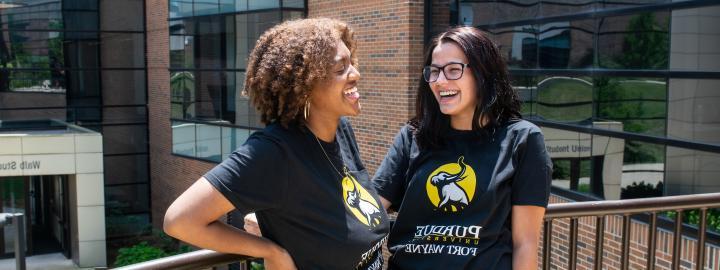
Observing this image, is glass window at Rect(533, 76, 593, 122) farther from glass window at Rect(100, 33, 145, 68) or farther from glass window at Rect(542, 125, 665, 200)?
glass window at Rect(100, 33, 145, 68)

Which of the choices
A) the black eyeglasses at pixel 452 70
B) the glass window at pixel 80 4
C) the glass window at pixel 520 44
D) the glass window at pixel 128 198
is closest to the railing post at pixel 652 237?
the black eyeglasses at pixel 452 70

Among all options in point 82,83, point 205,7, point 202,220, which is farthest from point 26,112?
point 202,220

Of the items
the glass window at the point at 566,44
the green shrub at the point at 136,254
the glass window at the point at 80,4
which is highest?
the glass window at the point at 80,4

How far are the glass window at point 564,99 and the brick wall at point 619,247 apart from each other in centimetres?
117

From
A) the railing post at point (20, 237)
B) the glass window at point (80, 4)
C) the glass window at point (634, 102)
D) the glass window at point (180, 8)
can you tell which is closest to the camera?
the railing post at point (20, 237)

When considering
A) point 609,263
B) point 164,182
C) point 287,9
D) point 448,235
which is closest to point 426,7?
point 287,9

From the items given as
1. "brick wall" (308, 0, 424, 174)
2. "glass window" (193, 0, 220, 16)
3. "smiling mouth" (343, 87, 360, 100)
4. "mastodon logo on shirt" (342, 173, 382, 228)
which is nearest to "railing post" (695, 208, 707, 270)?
"mastodon logo on shirt" (342, 173, 382, 228)

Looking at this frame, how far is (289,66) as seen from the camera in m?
1.92

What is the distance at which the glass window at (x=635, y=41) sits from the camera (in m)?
8.29

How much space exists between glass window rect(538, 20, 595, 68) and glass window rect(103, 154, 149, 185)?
1743 cm

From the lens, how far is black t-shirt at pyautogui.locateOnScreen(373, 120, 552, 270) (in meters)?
2.26

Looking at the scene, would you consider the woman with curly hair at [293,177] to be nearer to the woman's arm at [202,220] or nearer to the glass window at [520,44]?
the woman's arm at [202,220]

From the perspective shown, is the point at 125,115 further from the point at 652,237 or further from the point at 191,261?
the point at 191,261

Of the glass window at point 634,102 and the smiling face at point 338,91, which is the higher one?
the smiling face at point 338,91
